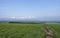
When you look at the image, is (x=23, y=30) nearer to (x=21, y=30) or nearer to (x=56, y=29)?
(x=21, y=30)

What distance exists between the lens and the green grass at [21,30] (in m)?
3.31

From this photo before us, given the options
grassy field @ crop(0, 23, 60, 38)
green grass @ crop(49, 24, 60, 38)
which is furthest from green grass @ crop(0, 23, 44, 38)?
green grass @ crop(49, 24, 60, 38)

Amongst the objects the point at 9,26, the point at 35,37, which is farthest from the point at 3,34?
the point at 35,37

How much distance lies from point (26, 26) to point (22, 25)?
0.15 metres

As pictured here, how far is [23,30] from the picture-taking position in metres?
3.45

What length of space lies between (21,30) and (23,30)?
0.07 metres

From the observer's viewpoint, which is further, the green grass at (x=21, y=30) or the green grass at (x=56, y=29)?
the green grass at (x=56, y=29)

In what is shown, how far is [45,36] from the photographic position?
3.46 meters

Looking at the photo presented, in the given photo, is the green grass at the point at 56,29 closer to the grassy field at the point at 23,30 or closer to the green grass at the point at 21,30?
the grassy field at the point at 23,30

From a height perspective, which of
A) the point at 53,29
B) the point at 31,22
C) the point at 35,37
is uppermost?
the point at 31,22

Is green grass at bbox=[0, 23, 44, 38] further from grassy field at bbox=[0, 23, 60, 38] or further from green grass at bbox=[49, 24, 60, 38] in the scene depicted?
green grass at bbox=[49, 24, 60, 38]

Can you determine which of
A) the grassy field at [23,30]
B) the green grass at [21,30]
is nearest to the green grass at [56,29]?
the grassy field at [23,30]

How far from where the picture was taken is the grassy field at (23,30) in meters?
3.32

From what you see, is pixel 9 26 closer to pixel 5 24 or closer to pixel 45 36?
pixel 5 24
